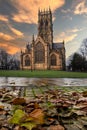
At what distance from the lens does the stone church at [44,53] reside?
99312mm

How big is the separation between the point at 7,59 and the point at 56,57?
20.5 metres

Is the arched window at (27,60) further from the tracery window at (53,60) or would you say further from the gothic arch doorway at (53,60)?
the tracery window at (53,60)

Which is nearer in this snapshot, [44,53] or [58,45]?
[44,53]

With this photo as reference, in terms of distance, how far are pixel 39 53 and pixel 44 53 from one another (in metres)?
2.58

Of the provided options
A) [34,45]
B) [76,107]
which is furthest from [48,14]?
[76,107]

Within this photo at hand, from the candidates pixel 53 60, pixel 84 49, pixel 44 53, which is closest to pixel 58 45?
pixel 53 60

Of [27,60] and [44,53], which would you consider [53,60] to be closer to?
[44,53]

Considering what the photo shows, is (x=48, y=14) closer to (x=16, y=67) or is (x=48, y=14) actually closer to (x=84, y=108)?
(x=16, y=67)

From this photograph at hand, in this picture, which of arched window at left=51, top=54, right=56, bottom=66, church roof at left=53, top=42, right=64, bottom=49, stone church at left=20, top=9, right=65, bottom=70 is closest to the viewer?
stone church at left=20, top=9, right=65, bottom=70

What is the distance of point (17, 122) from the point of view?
1860mm

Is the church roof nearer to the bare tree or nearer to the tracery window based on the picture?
the tracery window

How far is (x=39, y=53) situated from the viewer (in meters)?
101

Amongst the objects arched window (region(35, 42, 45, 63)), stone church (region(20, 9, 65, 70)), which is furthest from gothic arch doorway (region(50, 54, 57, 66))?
arched window (region(35, 42, 45, 63))

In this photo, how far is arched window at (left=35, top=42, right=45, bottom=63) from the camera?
331ft
